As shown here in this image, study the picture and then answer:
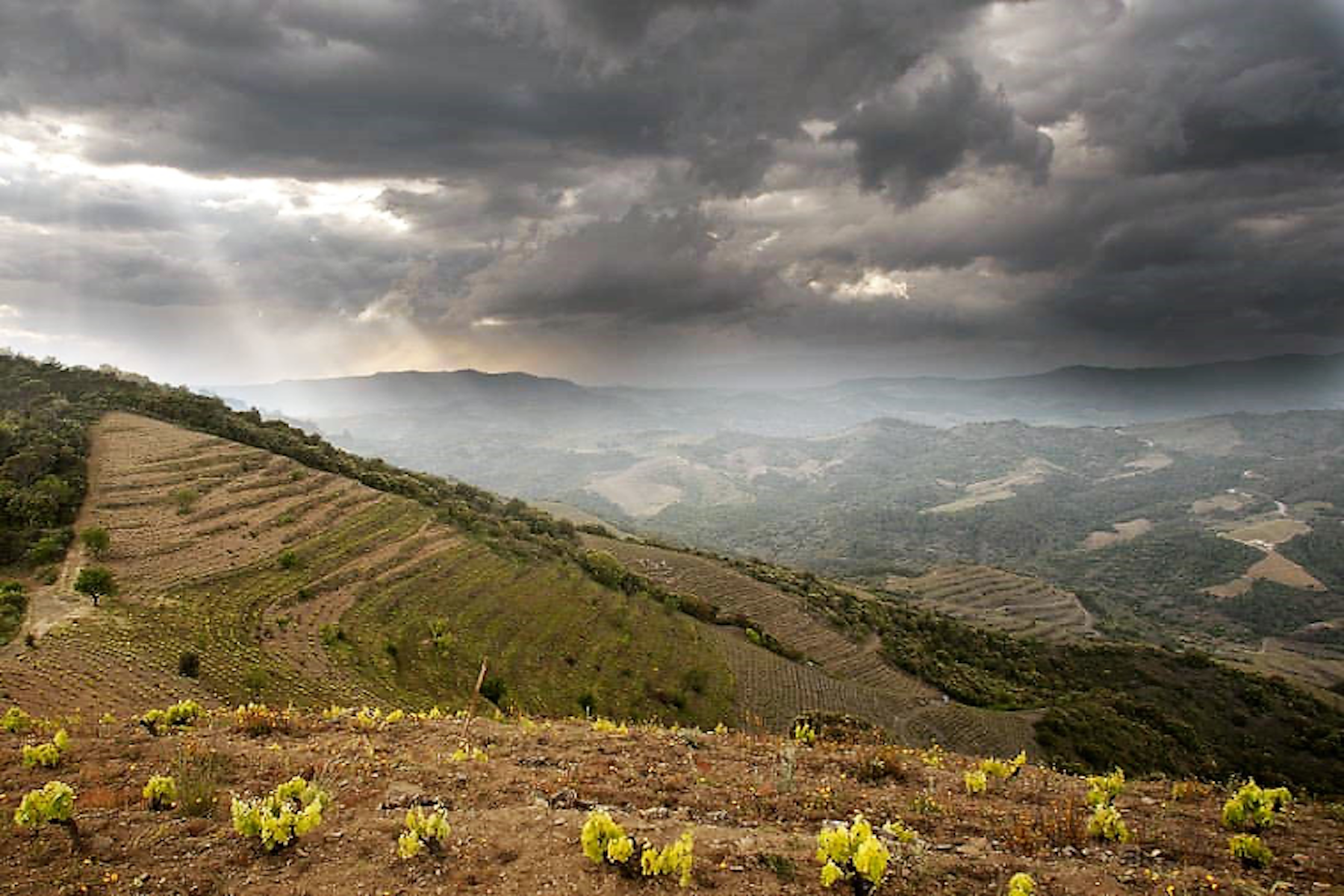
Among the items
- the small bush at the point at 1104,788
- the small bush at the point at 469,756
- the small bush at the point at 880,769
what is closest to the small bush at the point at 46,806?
the small bush at the point at 469,756

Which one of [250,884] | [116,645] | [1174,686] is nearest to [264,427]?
[116,645]

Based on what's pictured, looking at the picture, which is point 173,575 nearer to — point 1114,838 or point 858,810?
point 858,810

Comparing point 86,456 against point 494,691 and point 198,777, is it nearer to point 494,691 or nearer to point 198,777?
point 494,691

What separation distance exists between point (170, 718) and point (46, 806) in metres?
7.55

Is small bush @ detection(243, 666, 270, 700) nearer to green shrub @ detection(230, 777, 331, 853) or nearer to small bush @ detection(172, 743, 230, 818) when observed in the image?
small bush @ detection(172, 743, 230, 818)

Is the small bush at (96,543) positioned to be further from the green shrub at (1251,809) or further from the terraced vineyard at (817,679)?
the green shrub at (1251,809)

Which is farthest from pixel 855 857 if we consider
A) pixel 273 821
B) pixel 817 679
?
pixel 817 679

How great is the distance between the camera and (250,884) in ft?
Answer: 25.7

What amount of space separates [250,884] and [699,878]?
18.0 ft

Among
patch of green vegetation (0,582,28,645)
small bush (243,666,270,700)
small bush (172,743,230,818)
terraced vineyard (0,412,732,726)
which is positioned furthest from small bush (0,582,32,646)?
small bush (172,743,230,818)

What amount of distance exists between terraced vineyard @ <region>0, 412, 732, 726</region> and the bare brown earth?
1561 cm

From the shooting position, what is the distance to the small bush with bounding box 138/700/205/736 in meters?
14.2

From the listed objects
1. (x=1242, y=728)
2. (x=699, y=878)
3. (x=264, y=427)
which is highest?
(x=264, y=427)

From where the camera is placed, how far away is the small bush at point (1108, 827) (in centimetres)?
956
